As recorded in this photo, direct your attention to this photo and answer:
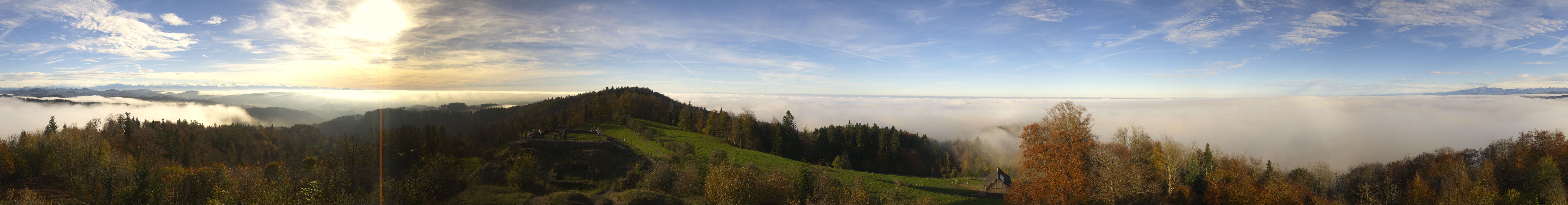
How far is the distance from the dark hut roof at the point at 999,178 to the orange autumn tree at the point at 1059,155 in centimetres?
1561

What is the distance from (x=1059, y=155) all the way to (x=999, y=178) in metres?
17.5

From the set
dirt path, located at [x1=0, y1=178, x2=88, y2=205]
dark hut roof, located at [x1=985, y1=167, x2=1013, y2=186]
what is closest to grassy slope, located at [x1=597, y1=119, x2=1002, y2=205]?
dark hut roof, located at [x1=985, y1=167, x2=1013, y2=186]

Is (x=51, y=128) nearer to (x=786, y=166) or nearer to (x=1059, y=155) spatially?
(x=786, y=166)

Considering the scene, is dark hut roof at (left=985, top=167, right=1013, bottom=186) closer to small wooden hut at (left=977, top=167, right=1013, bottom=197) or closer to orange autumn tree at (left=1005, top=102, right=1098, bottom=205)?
small wooden hut at (left=977, top=167, right=1013, bottom=197)

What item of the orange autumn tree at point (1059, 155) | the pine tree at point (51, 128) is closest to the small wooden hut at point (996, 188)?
the orange autumn tree at point (1059, 155)

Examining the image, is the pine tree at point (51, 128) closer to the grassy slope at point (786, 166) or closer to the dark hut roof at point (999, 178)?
the grassy slope at point (786, 166)

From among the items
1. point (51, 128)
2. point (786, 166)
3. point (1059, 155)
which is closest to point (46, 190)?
point (51, 128)

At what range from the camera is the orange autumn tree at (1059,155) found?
66.4ft

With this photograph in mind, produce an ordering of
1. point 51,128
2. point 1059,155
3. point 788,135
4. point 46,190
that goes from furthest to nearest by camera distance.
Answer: point 788,135 → point 51,128 → point 46,190 → point 1059,155

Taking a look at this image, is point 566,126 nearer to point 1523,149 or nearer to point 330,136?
point 330,136

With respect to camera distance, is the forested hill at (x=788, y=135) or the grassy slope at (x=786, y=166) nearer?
the grassy slope at (x=786, y=166)

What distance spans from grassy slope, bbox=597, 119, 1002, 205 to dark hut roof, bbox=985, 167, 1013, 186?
1.68m

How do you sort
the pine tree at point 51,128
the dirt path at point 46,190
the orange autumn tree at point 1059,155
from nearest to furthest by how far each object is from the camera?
the orange autumn tree at point 1059,155
the dirt path at point 46,190
the pine tree at point 51,128

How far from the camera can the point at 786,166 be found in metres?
44.9
